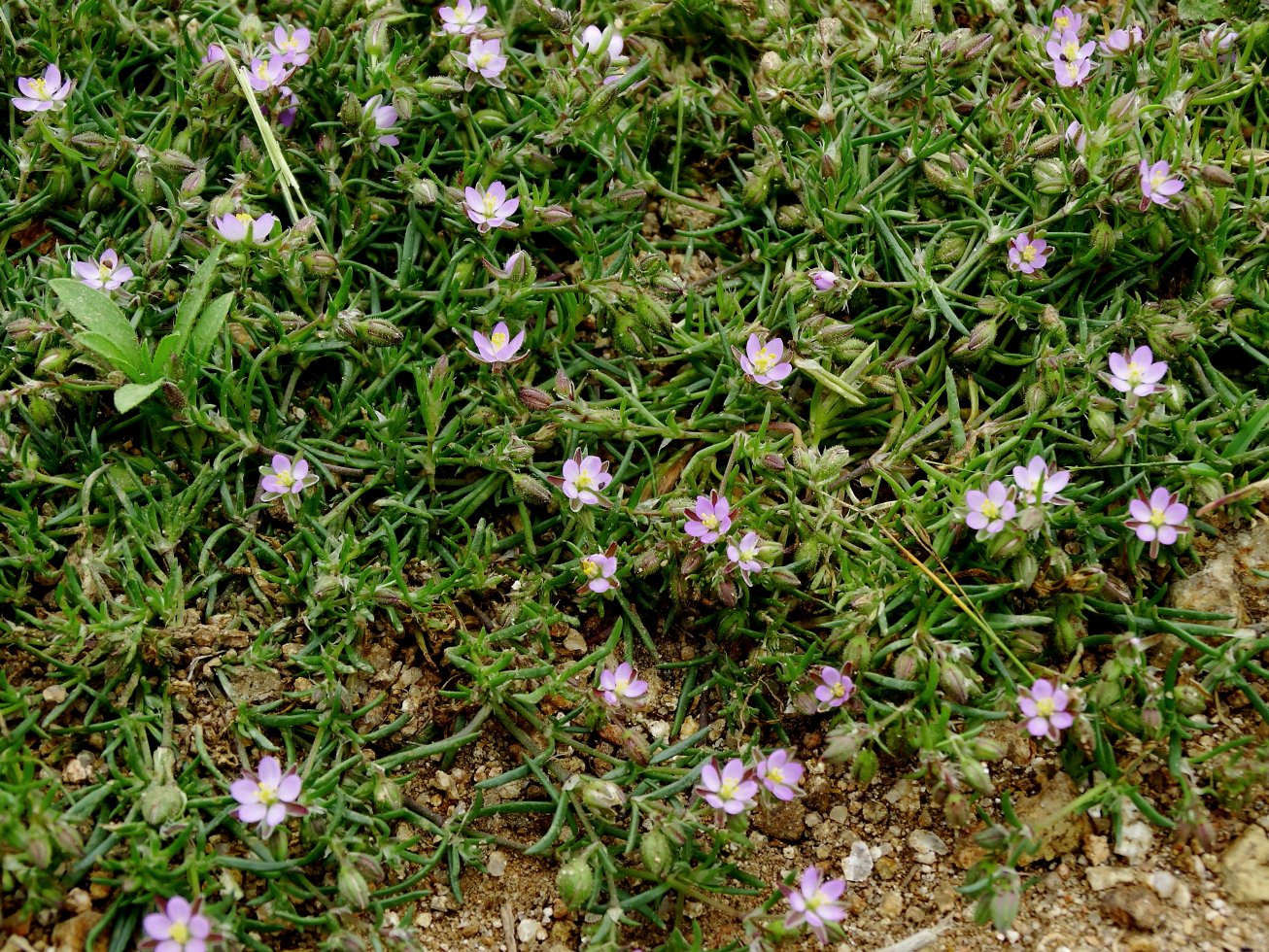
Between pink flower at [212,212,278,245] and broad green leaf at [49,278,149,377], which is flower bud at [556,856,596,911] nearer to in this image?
broad green leaf at [49,278,149,377]

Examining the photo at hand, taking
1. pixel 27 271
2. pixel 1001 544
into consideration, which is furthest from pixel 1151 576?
pixel 27 271

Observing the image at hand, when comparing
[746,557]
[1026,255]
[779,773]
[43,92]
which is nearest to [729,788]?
[779,773]

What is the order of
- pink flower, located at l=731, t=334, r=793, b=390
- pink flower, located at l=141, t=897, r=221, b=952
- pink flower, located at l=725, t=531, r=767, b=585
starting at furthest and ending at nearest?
pink flower, located at l=731, t=334, r=793, b=390 < pink flower, located at l=725, t=531, r=767, b=585 < pink flower, located at l=141, t=897, r=221, b=952

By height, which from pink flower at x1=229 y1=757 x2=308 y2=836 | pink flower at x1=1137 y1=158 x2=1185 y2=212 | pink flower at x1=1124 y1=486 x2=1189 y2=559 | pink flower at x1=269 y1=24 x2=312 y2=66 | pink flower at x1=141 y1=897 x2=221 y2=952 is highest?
pink flower at x1=1137 y1=158 x2=1185 y2=212

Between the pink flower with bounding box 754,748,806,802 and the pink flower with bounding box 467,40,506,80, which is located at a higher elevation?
the pink flower with bounding box 467,40,506,80

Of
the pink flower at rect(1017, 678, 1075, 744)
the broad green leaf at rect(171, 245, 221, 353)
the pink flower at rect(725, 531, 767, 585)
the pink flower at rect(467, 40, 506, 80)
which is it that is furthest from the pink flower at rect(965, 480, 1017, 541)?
the broad green leaf at rect(171, 245, 221, 353)

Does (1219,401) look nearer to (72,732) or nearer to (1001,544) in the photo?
(1001,544)

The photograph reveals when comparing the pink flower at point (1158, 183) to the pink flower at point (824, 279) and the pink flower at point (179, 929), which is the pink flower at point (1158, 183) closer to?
the pink flower at point (824, 279)
